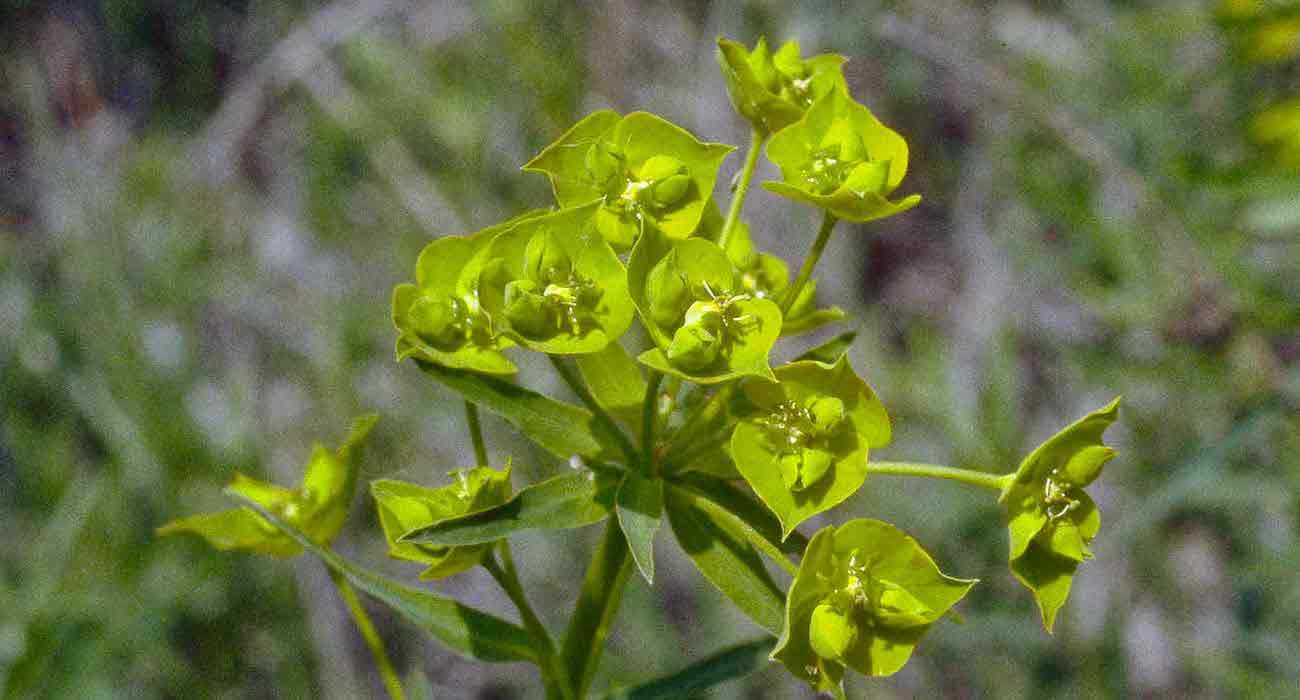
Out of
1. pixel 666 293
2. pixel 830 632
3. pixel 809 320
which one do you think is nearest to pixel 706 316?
pixel 666 293

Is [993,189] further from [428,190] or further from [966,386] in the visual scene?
[428,190]

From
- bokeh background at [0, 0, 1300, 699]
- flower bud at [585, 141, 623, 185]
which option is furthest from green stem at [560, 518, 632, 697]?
bokeh background at [0, 0, 1300, 699]

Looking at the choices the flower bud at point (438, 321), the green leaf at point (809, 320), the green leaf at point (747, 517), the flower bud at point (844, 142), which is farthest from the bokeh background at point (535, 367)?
the flower bud at point (438, 321)

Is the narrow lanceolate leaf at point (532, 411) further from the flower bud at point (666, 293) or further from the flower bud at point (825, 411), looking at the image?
the flower bud at point (825, 411)

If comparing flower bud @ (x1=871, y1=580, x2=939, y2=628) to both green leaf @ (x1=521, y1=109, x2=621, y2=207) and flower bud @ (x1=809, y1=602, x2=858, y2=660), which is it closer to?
flower bud @ (x1=809, y1=602, x2=858, y2=660)

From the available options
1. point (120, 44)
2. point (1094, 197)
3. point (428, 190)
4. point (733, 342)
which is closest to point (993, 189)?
point (1094, 197)
